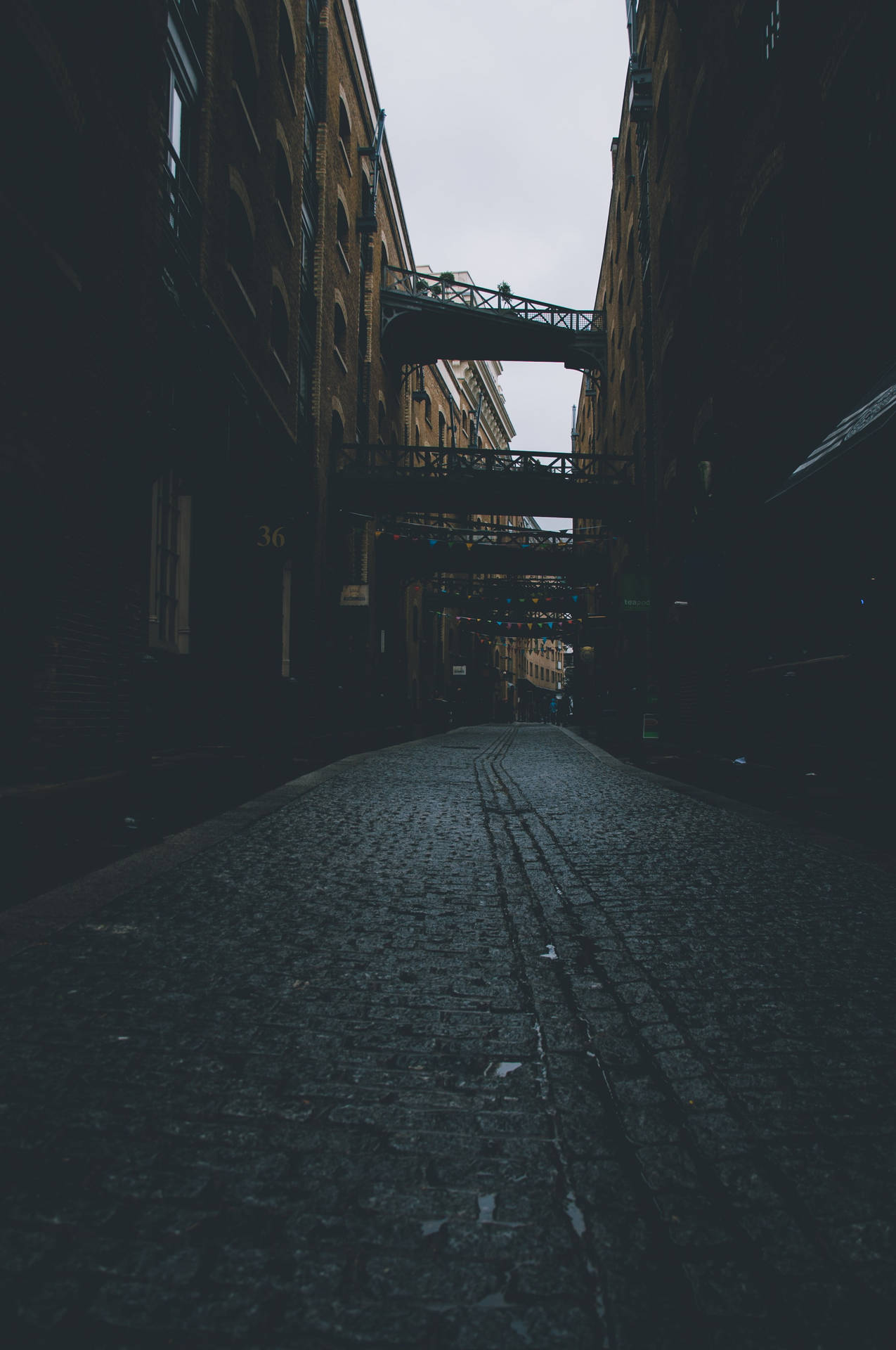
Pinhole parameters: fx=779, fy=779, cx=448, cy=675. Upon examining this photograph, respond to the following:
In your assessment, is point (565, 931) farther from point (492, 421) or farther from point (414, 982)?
point (492, 421)

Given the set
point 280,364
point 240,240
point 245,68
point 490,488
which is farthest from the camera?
point 490,488

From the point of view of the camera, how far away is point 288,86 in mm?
13742

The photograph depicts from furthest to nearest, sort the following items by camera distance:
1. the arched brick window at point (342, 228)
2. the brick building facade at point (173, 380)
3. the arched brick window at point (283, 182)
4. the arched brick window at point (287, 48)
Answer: the arched brick window at point (342, 228) → the arched brick window at point (287, 48) → the arched brick window at point (283, 182) → the brick building facade at point (173, 380)

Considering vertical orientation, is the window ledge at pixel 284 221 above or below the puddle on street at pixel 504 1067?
above

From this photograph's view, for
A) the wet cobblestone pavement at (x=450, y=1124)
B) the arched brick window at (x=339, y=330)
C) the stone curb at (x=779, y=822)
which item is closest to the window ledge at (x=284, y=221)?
the arched brick window at (x=339, y=330)

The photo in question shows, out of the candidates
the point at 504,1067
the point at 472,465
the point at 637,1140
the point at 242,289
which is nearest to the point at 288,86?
the point at 242,289

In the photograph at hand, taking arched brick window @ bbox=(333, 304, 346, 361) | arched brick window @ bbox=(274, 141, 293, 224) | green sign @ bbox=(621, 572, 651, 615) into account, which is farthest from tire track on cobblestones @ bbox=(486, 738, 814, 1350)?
arched brick window @ bbox=(333, 304, 346, 361)

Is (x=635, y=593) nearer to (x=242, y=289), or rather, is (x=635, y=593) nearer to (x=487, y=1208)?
(x=242, y=289)

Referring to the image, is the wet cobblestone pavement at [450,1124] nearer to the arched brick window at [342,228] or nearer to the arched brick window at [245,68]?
the arched brick window at [245,68]

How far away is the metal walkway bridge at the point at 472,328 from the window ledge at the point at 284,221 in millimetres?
8989

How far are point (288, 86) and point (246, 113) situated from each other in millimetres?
3951

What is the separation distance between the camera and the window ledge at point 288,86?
13250mm

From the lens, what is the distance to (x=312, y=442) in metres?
16.1

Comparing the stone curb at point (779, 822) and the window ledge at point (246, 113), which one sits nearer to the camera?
the stone curb at point (779, 822)
